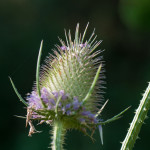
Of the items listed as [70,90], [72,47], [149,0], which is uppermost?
[149,0]

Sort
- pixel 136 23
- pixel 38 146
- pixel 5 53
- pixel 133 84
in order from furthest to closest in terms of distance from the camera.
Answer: pixel 136 23
pixel 133 84
pixel 5 53
pixel 38 146

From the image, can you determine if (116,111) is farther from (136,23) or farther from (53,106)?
(53,106)

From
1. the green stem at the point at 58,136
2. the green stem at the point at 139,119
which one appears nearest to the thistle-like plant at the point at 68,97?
the green stem at the point at 58,136

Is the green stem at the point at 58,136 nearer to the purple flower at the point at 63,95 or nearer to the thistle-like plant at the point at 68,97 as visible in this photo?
the thistle-like plant at the point at 68,97

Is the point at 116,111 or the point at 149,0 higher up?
the point at 149,0

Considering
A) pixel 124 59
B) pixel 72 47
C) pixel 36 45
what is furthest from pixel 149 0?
pixel 72 47

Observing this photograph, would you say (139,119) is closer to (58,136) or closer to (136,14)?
(58,136)

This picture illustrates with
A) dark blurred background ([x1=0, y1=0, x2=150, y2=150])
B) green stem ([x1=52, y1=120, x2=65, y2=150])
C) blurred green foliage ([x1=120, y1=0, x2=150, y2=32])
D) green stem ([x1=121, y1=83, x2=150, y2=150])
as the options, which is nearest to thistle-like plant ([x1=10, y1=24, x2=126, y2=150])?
green stem ([x1=52, y1=120, x2=65, y2=150])
